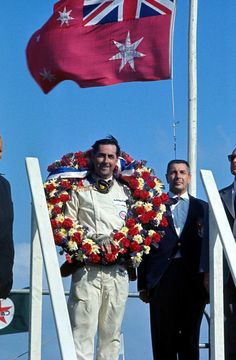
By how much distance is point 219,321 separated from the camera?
5.66 metres

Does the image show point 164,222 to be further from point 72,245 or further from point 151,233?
point 72,245

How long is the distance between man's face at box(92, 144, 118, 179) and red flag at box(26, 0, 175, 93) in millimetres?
3318

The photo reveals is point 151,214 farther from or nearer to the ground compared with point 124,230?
farther from the ground

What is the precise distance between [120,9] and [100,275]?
4845 millimetres

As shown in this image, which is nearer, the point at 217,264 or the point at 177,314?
the point at 217,264

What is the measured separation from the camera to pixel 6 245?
19.9ft

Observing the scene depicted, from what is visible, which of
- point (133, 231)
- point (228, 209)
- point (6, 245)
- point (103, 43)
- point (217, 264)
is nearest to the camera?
point (217, 264)

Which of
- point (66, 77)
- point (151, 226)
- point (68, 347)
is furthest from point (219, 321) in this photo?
point (66, 77)

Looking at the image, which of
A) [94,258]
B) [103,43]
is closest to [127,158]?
[94,258]

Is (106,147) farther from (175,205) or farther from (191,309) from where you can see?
(191,309)

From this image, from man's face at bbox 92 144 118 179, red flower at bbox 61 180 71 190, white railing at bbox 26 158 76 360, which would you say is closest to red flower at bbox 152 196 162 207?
man's face at bbox 92 144 118 179

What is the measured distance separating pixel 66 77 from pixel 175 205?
3.43m

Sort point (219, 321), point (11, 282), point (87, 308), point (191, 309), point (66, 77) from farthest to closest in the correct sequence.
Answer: point (66, 77) < point (191, 309) < point (87, 308) < point (11, 282) < point (219, 321)

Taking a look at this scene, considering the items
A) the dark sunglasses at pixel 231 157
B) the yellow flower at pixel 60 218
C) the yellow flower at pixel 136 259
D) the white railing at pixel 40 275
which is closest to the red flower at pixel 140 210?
the yellow flower at pixel 136 259
